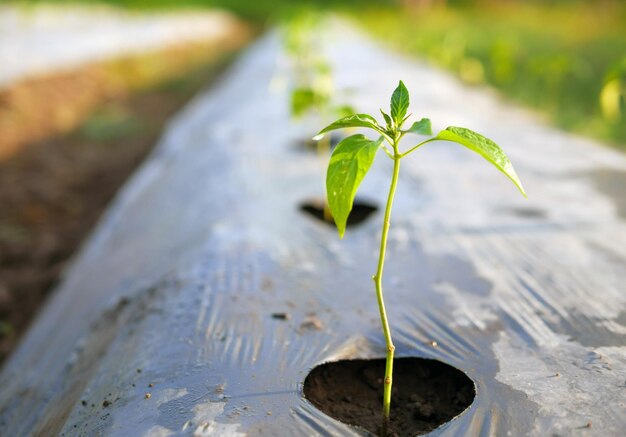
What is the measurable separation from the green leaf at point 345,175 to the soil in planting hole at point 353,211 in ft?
3.78

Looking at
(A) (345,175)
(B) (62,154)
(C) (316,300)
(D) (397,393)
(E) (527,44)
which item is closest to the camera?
(A) (345,175)

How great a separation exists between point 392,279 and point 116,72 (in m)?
A: 6.96

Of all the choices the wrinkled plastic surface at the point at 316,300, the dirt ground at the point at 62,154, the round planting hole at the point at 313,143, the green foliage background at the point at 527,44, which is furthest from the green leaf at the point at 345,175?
the round planting hole at the point at 313,143

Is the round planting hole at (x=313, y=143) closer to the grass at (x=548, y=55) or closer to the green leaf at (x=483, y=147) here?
the grass at (x=548, y=55)

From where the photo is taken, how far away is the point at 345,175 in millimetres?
931

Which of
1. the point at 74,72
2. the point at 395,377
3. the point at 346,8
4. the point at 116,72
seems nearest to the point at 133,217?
the point at 395,377

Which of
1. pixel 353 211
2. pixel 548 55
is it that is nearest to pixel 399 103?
pixel 353 211

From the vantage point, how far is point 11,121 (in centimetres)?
499

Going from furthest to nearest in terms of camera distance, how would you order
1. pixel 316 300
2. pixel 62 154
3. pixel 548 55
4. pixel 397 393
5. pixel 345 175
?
pixel 548 55 → pixel 62 154 → pixel 316 300 → pixel 397 393 → pixel 345 175

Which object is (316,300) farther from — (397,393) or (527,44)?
(527,44)

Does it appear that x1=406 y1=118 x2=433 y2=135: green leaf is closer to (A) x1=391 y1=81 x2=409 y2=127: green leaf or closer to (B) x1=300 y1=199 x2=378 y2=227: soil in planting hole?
(A) x1=391 y1=81 x2=409 y2=127: green leaf

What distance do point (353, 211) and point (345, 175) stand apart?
1.28 metres

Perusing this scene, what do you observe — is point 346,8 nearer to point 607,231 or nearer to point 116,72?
point 116,72

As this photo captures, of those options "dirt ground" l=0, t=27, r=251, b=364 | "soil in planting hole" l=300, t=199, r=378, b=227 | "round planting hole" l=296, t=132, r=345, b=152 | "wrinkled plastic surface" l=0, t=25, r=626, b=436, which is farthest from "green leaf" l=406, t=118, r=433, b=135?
"round planting hole" l=296, t=132, r=345, b=152
